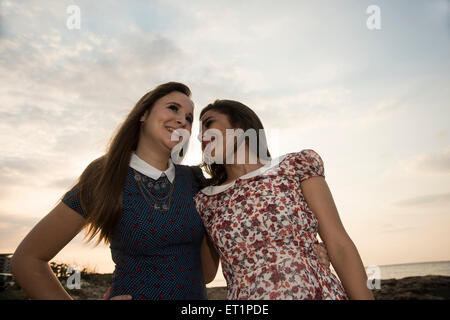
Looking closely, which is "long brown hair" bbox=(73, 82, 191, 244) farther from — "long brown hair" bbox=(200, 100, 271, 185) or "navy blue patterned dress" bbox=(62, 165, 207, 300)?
"long brown hair" bbox=(200, 100, 271, 185)

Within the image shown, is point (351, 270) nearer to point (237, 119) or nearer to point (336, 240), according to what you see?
point (336, 240)

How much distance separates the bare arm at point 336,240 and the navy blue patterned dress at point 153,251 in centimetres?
99

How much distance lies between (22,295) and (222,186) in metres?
7.16

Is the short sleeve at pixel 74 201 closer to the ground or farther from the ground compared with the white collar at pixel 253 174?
closer to the ground

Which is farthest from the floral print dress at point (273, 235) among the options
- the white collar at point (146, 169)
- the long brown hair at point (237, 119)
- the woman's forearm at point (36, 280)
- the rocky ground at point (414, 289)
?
the rocky ground at point (414, 289)

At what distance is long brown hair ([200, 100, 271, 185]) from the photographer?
297 cm

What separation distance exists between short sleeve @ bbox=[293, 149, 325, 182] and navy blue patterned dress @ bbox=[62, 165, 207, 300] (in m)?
0.95

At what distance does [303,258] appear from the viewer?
7.61 ft

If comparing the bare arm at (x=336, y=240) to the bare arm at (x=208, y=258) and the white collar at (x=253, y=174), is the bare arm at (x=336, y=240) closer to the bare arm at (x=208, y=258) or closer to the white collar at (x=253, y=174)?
the white collar at (x=253, y=174)

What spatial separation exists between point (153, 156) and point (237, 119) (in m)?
0.85

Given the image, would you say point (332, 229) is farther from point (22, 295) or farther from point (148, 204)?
point (22, 295)

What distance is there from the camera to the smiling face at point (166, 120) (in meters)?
2.94
